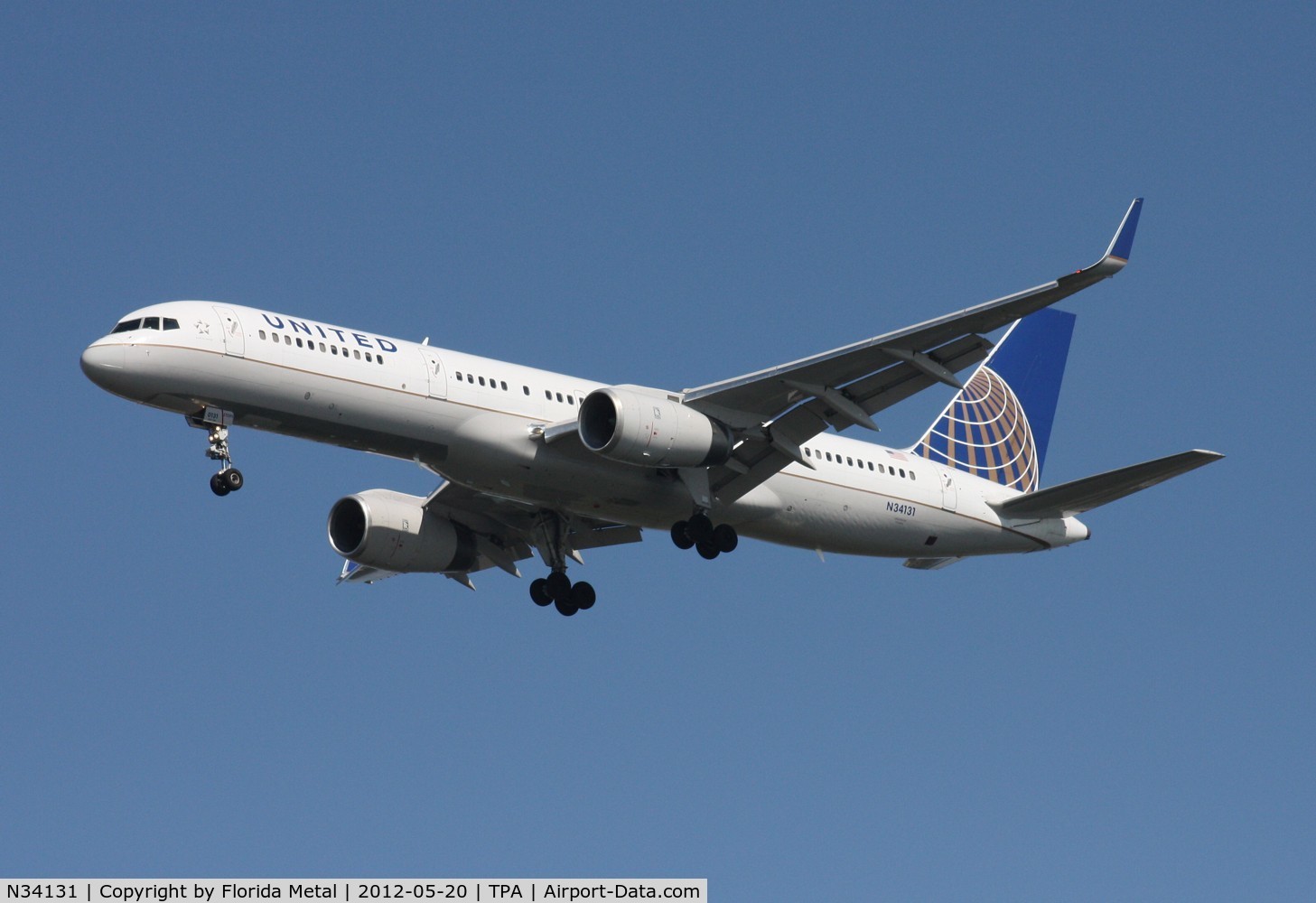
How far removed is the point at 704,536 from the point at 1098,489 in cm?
799

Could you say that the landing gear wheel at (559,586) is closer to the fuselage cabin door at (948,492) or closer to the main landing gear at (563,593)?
the main landing gear at (563,593)

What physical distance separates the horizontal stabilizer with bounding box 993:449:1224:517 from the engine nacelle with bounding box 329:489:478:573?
1153cm

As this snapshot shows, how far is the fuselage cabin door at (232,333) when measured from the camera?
3092 cm

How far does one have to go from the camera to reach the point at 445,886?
27500 mm

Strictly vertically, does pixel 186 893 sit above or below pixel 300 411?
below

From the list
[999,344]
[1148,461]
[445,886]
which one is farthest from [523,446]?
[999,344]

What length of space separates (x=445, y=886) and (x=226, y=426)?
8963mm

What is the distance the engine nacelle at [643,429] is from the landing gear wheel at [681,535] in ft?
7.15

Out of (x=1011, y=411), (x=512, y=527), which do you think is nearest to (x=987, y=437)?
(x=1011, y=411)

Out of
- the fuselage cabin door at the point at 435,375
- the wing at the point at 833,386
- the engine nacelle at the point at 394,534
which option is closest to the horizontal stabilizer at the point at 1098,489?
the wing at the point at 833,386

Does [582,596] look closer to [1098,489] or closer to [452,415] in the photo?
[452,415]

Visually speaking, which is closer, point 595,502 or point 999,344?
point 595,502

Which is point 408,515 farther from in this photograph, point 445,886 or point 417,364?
point 445,886

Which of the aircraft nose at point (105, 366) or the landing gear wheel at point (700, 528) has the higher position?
the aircraft nose at point (105, 366)
